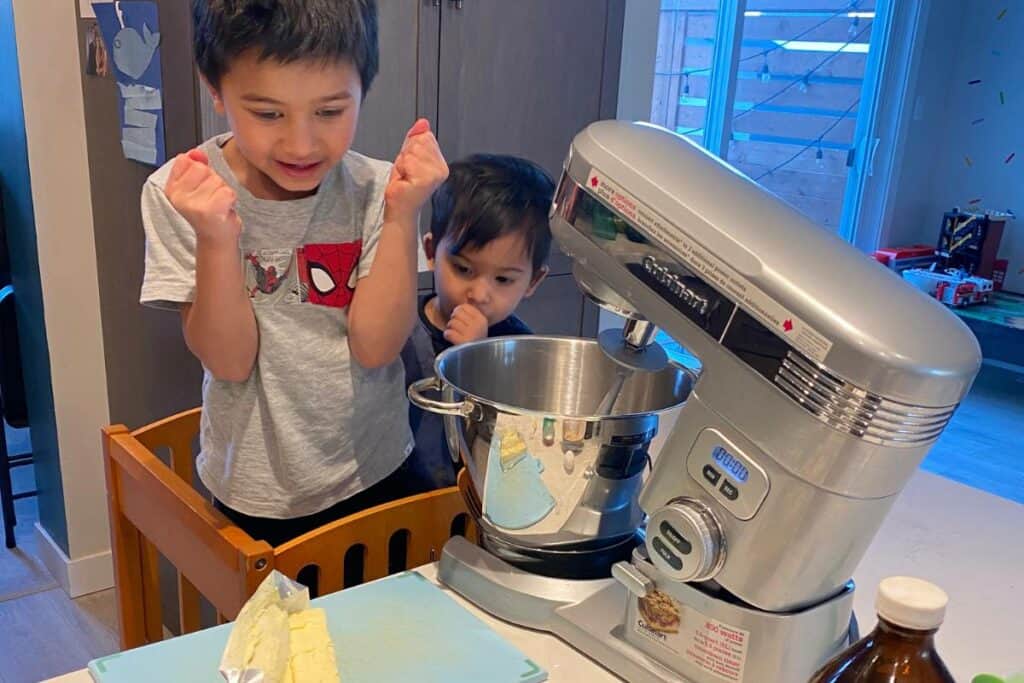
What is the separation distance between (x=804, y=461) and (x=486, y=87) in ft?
4.54

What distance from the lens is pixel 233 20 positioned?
80 cm

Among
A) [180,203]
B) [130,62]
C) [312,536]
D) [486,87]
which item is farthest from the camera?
[486,87]

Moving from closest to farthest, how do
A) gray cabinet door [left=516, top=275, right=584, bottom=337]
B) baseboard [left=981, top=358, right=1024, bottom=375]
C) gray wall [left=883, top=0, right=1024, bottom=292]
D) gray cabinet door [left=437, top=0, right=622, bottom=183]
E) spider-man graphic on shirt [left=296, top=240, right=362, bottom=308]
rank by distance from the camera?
spider-man graphic on shirt [left=296, top=240, right=362, bottom=308] < gray cabinet door [left=437, top=0, right=622, bottom=183] < gray cabinet door [left=516, top=275, right=584, bottom=337] < baseboard [left=981, top=358, right=1024, bottom=375] < gray wall [left=883, top=0, right=1024, bottom=292]

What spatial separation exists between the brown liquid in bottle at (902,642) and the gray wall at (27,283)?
1.82 meters

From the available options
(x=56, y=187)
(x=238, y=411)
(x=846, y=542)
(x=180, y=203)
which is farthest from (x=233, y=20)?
(x=56, y=187)

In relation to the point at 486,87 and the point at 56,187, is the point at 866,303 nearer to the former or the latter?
the point at 486,87

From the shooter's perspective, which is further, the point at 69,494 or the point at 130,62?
the point at 69,494

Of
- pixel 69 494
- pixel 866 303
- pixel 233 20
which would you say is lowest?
pixel 69 494

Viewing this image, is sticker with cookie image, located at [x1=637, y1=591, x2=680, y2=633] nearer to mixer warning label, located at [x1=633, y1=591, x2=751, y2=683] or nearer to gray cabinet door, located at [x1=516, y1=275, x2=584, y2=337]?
mixer warning label, located at [x1=633, y1=591, x2=751, y2=683]

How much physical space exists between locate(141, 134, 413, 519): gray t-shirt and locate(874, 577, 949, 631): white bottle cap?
2.02ft

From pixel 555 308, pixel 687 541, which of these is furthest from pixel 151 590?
pixel 555 308

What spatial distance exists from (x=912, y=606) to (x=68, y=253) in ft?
5.99

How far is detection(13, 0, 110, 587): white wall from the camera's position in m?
1.77

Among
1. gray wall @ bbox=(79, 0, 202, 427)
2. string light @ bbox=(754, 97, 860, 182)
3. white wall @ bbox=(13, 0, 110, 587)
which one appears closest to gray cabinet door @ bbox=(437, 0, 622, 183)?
gray wall @ bbox=(79, 0, 202, 427)
